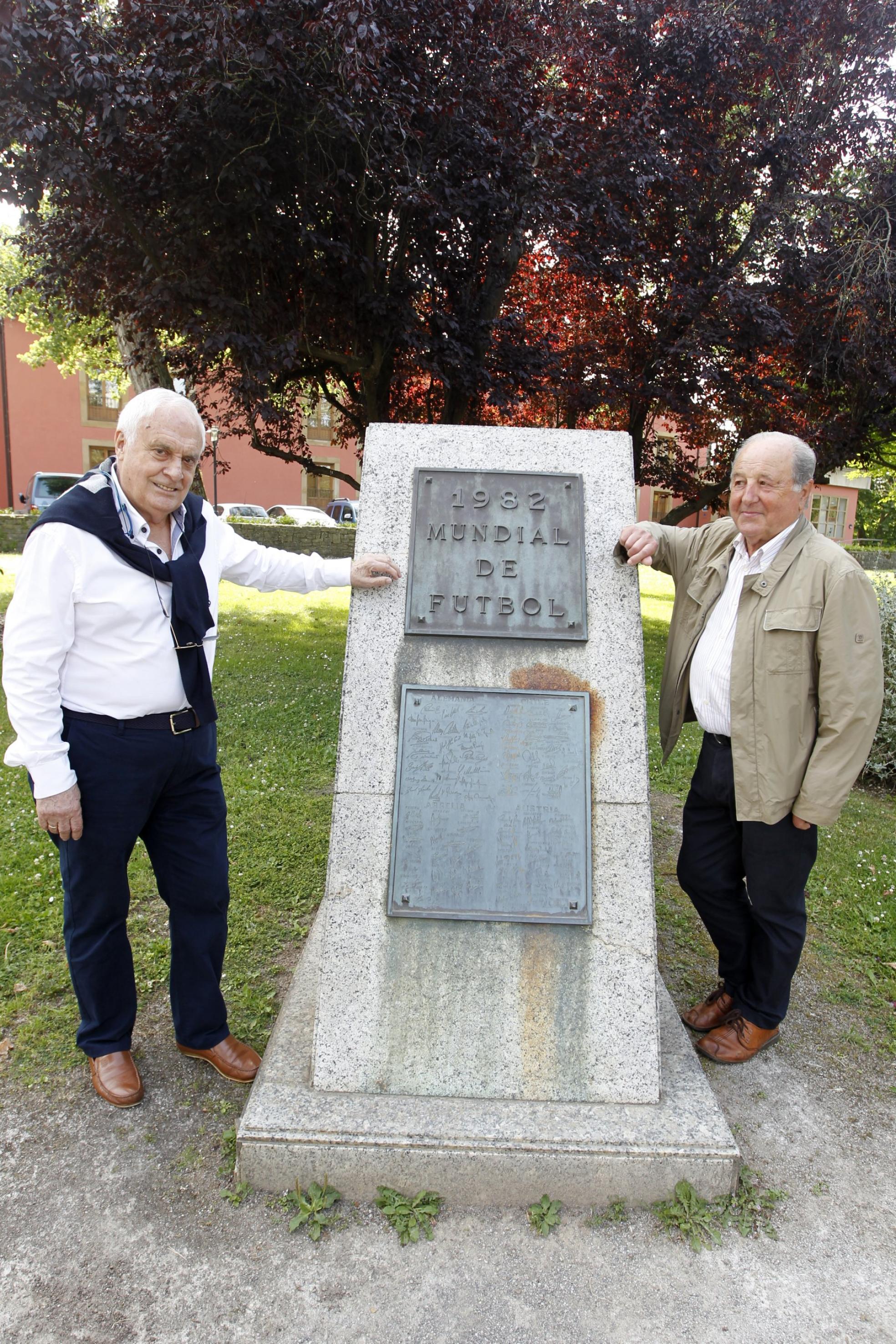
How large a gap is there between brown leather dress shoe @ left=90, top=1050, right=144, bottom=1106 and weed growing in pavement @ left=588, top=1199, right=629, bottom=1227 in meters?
1.43

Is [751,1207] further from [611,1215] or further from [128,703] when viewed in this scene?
[128,703]

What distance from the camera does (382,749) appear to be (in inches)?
107

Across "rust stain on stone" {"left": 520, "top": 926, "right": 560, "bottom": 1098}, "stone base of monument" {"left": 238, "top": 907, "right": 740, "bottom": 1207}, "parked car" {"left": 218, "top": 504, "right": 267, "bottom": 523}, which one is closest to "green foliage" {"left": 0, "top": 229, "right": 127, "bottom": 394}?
"parked car" {"left": 218, "top": 504, "right": 267, "bottom": 523}

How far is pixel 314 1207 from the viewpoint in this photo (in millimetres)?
2342

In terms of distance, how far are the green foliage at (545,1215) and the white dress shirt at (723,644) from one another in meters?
1.43

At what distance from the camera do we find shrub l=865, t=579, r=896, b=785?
6172 mm

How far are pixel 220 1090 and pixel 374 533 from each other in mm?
1872

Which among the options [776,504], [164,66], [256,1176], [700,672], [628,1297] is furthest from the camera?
[164,66]

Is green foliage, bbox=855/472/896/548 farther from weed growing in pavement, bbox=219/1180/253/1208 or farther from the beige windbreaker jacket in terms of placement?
weed growing in pavement, bbox=219/1180/253/1208

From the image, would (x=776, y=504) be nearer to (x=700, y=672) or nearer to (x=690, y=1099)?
(x=700, y=672)

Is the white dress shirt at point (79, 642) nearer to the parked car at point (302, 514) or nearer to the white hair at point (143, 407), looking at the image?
the white hair at point (143, 407)

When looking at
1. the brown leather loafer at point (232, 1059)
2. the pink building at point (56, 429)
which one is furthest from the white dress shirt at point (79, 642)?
the pink building at point (56, 429)

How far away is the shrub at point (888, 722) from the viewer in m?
6.17

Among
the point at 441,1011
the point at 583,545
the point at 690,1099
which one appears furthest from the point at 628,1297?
the point at 583,545
